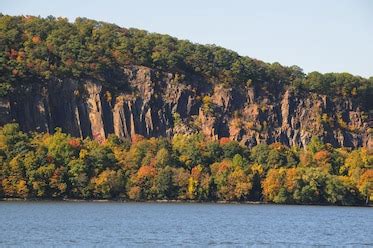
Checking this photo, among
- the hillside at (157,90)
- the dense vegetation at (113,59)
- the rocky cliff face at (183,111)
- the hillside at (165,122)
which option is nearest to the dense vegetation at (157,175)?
the hillside at (165,122)

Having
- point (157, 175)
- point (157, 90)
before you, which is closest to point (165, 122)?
point (157, 90)

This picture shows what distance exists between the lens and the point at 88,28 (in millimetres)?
186250

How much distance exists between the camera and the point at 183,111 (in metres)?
177

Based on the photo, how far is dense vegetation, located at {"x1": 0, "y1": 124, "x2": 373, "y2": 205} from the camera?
395 feet

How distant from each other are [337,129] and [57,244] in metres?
132

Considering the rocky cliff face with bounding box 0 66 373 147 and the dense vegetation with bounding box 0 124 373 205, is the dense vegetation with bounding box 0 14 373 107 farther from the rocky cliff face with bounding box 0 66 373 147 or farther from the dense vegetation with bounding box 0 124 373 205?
the dense vegetation with bounding box 0 124 373 205

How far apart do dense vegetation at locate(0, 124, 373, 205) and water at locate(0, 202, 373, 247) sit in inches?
296

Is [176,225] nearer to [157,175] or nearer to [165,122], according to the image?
[157,175]

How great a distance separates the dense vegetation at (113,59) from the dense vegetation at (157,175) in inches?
1066

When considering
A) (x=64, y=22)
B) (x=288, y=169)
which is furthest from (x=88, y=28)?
(x=288, y=169)

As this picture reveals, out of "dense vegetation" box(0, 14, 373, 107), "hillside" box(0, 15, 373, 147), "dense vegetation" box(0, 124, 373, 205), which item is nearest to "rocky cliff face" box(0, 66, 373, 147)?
"hillside" box(0, 15, 373, 147)

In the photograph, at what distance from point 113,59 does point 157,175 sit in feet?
185

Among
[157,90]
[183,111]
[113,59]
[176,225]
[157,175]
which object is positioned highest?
[113,59]

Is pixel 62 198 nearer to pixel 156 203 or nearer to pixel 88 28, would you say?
pixel 156 203
